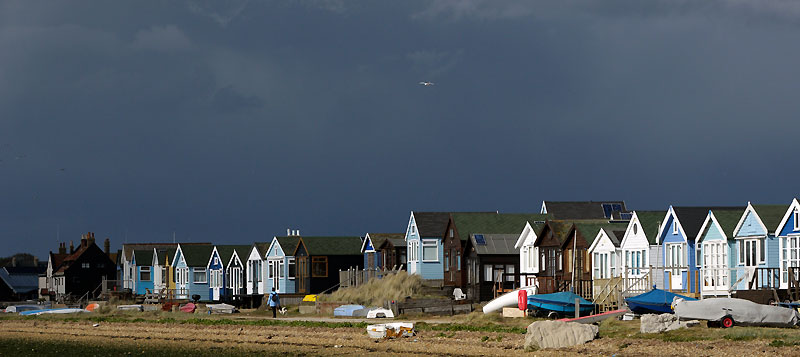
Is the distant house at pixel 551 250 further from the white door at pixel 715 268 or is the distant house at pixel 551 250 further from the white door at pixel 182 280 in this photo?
the white door at pixel 182 280

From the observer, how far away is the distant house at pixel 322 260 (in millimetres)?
86500

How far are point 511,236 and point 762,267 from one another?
81.1 feet

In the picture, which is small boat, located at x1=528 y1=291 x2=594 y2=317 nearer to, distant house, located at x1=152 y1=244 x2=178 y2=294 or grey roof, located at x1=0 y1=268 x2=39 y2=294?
distant house, located at x1=152 y1=244 x2=178 y2=294

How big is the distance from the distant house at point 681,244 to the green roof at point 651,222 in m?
0.87

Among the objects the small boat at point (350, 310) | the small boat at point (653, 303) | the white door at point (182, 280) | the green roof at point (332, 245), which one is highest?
the green roof at point (332, 245)

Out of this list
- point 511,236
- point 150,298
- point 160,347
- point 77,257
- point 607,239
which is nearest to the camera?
point 160,347

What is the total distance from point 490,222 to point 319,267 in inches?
702

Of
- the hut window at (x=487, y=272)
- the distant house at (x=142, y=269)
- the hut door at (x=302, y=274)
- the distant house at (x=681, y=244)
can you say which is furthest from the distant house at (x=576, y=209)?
the distant house at (x=142, y=269)

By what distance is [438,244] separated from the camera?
77.1 metres

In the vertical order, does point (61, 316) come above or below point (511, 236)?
below

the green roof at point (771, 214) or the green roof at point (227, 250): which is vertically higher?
the green roof at point (771, 214)

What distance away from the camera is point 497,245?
70.7 m

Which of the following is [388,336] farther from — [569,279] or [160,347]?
[569,279]

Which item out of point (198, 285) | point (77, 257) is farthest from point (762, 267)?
point (77, 257)
